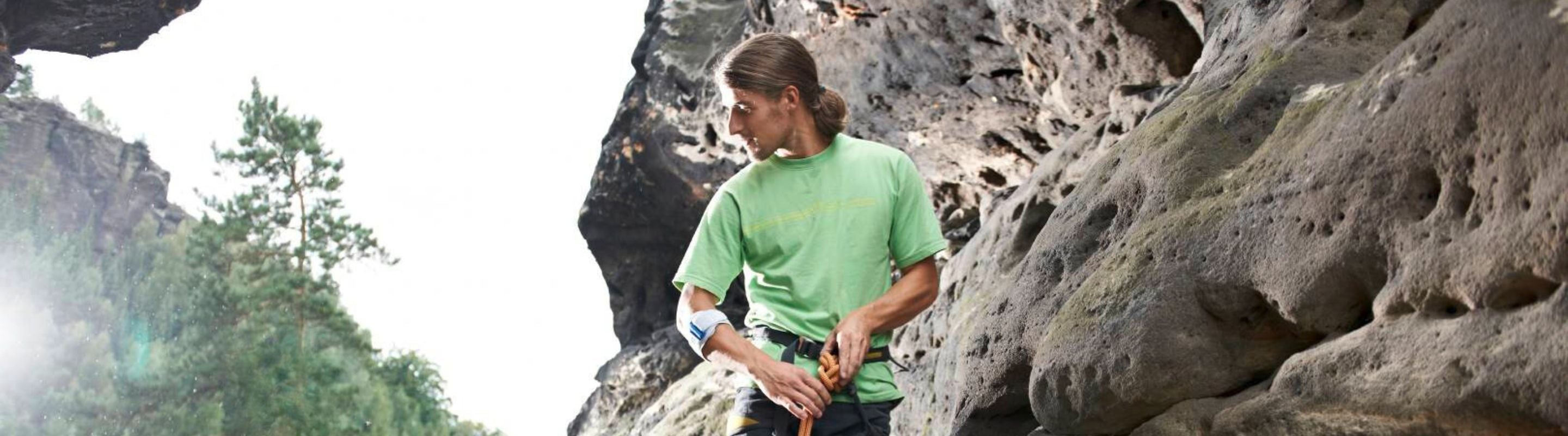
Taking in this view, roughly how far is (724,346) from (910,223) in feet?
1.69

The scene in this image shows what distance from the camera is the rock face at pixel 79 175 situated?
32.3 m

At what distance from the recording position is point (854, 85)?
36.1ft

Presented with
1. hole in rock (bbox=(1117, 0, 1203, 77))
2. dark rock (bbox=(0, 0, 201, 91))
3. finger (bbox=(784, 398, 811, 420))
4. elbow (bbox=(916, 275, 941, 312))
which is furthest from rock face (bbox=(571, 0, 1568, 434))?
dark rock (bbox=(0, 0, 201, 91))

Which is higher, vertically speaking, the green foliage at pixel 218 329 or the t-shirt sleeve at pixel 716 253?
the green foliage at pixel 218 329

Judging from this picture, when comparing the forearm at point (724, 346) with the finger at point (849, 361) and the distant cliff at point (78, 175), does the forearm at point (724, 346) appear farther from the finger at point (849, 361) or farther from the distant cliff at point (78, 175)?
the distant cliff at point (78, 175)

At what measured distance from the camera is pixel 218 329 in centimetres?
2539

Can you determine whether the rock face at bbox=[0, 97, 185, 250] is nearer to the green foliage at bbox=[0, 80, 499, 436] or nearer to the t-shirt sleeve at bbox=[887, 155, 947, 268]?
the green foliage at bbox=[0, 80, 499, 436]

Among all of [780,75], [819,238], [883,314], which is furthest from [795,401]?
[780,75]

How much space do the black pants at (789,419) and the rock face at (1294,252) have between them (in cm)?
77

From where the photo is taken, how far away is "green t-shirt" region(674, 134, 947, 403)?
298 cm

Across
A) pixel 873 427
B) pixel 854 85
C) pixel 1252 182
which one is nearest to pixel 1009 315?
pixel 1252 182

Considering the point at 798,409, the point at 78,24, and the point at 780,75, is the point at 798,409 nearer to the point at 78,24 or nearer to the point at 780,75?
the point at 780,75

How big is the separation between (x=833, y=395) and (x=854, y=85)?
8253 mm

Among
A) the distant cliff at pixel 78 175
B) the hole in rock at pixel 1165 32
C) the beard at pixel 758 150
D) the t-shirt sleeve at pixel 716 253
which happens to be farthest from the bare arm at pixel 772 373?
the distant cliff at pixel 78 175
